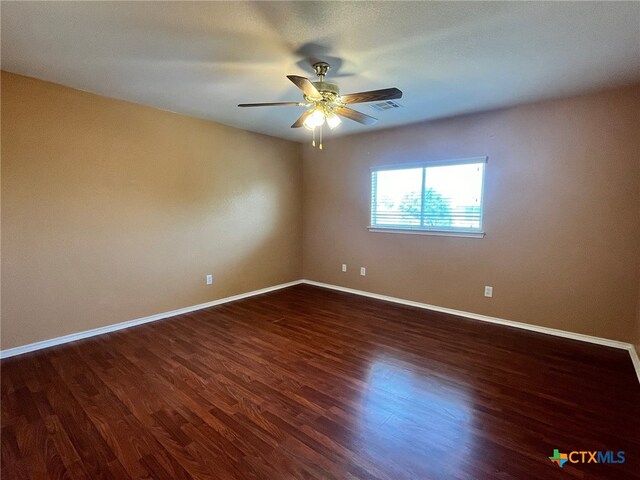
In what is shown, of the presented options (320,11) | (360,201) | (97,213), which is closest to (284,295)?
(360,201)

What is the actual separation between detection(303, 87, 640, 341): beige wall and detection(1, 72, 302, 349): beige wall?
2024 mm

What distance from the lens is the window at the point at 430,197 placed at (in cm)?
A: 349

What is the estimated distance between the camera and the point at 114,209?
122 inches

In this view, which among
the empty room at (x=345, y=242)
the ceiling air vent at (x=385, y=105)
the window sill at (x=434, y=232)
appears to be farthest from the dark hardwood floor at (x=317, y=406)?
the ceiling air vent at (x=385, y=105)

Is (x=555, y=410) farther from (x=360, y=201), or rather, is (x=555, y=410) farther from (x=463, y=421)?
(x=360, y=201)

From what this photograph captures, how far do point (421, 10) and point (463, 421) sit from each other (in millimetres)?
2391

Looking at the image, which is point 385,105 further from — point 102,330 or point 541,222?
point 102,330

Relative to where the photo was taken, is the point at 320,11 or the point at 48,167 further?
the point at 48,167

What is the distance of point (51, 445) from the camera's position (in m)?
1.62

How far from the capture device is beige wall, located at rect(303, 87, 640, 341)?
271 centimetres

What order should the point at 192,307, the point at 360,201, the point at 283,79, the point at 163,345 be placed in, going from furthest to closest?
the point at 360,201
the point at 192,307
the point at 163,345
the point at 283,79

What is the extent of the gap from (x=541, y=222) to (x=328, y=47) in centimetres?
270

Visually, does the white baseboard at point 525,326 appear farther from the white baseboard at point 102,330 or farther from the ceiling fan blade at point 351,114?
the ceiling fan blade at point 351,114

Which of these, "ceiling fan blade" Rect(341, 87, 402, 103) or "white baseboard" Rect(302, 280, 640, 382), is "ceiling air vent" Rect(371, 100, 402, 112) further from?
"white baseboard" Rect(302, 280, 640, 382)
